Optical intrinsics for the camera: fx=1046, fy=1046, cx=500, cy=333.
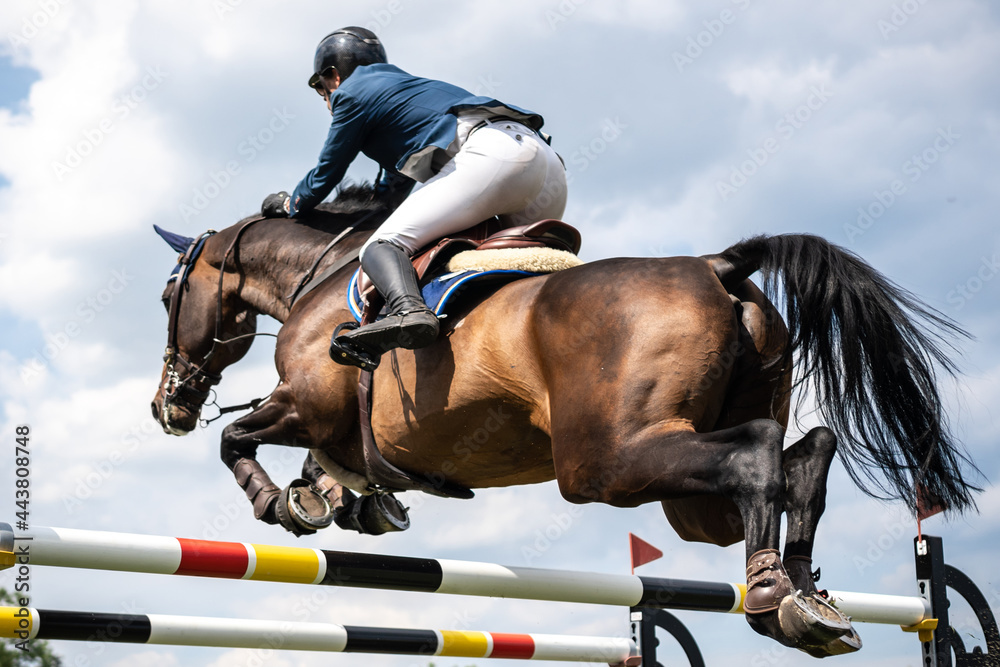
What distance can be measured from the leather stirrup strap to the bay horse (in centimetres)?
4

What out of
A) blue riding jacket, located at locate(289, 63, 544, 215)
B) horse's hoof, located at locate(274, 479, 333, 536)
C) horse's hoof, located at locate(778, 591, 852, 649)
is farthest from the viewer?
blue riding jacket, located at locate(289, 63, 544, 215)

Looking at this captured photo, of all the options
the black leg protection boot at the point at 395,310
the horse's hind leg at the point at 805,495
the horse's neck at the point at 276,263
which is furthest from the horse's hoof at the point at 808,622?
the horse's neck at the point at 276,263

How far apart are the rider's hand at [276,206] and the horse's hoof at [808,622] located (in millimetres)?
3615

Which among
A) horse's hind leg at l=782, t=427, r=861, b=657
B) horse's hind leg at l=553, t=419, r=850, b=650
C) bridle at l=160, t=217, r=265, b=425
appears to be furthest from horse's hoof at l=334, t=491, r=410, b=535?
horse's hind leg at l=782, t=427, r=861, b=657

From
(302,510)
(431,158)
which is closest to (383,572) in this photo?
(302,510)

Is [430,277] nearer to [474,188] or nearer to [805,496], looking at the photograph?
[474,188]

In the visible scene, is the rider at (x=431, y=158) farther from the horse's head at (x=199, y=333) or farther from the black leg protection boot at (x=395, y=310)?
the horse's head at (x=199, y=333)

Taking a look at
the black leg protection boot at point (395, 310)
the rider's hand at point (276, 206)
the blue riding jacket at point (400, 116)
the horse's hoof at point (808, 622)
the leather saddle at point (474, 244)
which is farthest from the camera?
the rider's hand at point (276, 206)

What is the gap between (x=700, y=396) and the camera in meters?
3.39

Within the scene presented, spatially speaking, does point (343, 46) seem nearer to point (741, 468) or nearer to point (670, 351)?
point (670, 351)

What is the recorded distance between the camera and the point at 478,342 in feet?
12.8

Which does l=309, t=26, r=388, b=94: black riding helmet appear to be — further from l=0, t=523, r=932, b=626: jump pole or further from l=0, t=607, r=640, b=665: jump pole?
l=0, t=607, r=640, b=665: jump pole

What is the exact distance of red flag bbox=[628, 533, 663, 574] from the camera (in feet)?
18.0

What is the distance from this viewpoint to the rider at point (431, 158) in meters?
4.26
